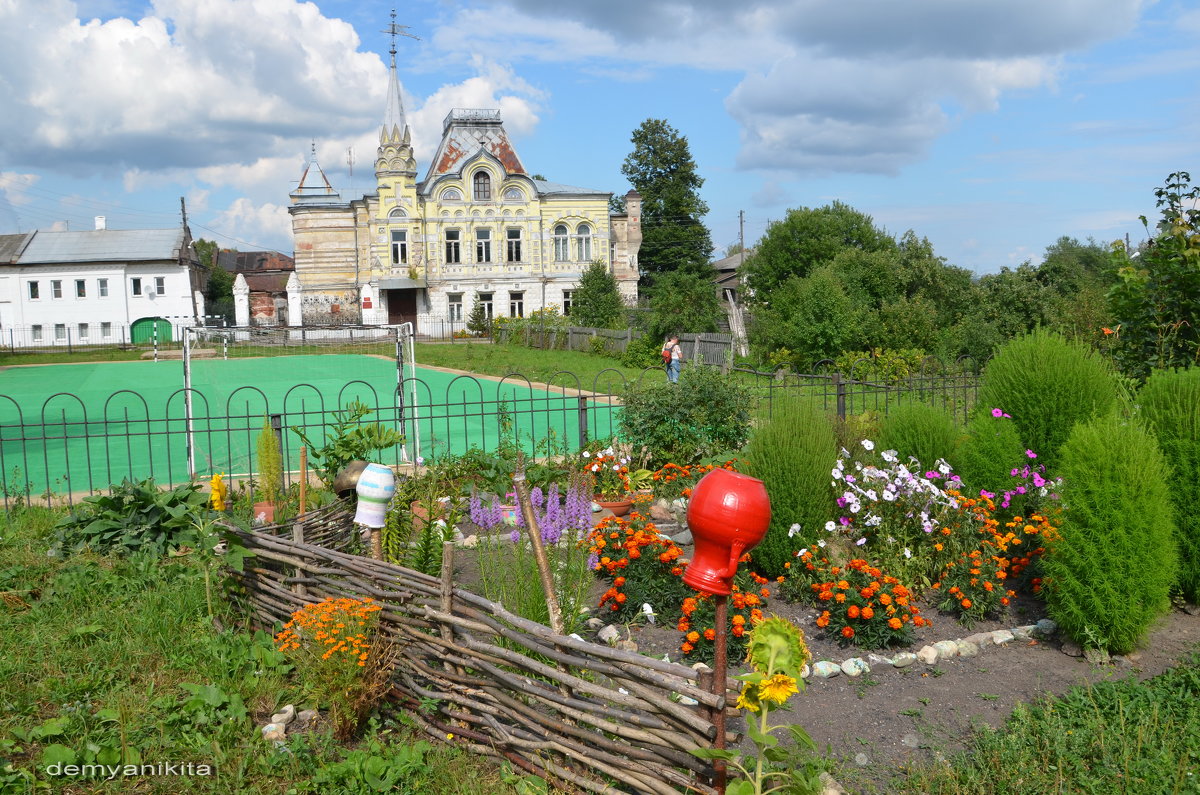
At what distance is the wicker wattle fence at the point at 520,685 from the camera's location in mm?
3227

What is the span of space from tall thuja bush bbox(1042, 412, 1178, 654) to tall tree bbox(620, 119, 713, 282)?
46.8 meters

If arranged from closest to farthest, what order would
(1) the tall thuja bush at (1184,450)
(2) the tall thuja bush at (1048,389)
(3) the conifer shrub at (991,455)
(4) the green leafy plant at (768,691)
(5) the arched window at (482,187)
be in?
(4) the green leafy plant at (768,691) < (1) the tall thuja bush at (1184,450) < (3) the conifer shrub at (991,455) < (2) the tall thuja bush at (1048,389) < (5) the arched window at (482,187)

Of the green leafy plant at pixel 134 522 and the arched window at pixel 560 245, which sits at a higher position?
the arched window at pixel 560 245

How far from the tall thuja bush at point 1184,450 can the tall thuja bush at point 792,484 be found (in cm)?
205

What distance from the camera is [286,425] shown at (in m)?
9.10

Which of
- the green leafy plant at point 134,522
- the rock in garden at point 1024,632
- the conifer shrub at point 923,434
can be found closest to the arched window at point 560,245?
the conifer shrub at point 923,434

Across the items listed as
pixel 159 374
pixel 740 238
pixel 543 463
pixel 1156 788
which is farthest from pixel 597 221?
pixel 1156 788

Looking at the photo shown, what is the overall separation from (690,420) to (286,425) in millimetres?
4199

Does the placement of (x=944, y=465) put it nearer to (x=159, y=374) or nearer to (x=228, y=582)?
(x=228, y=582)

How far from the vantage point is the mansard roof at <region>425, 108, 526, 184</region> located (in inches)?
1692

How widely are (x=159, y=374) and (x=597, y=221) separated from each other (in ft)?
76.0

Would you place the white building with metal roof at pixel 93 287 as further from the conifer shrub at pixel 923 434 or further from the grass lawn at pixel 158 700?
the conifer shrub at pixel 923 434

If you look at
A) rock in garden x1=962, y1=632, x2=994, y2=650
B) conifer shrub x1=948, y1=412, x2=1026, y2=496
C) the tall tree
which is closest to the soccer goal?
conifer shrub x1=948, y1=412, x2=1026, y2=496

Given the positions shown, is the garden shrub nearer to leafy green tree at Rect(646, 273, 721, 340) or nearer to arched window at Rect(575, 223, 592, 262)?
leafy green tree at Rect(646, 273, 721, 340)
